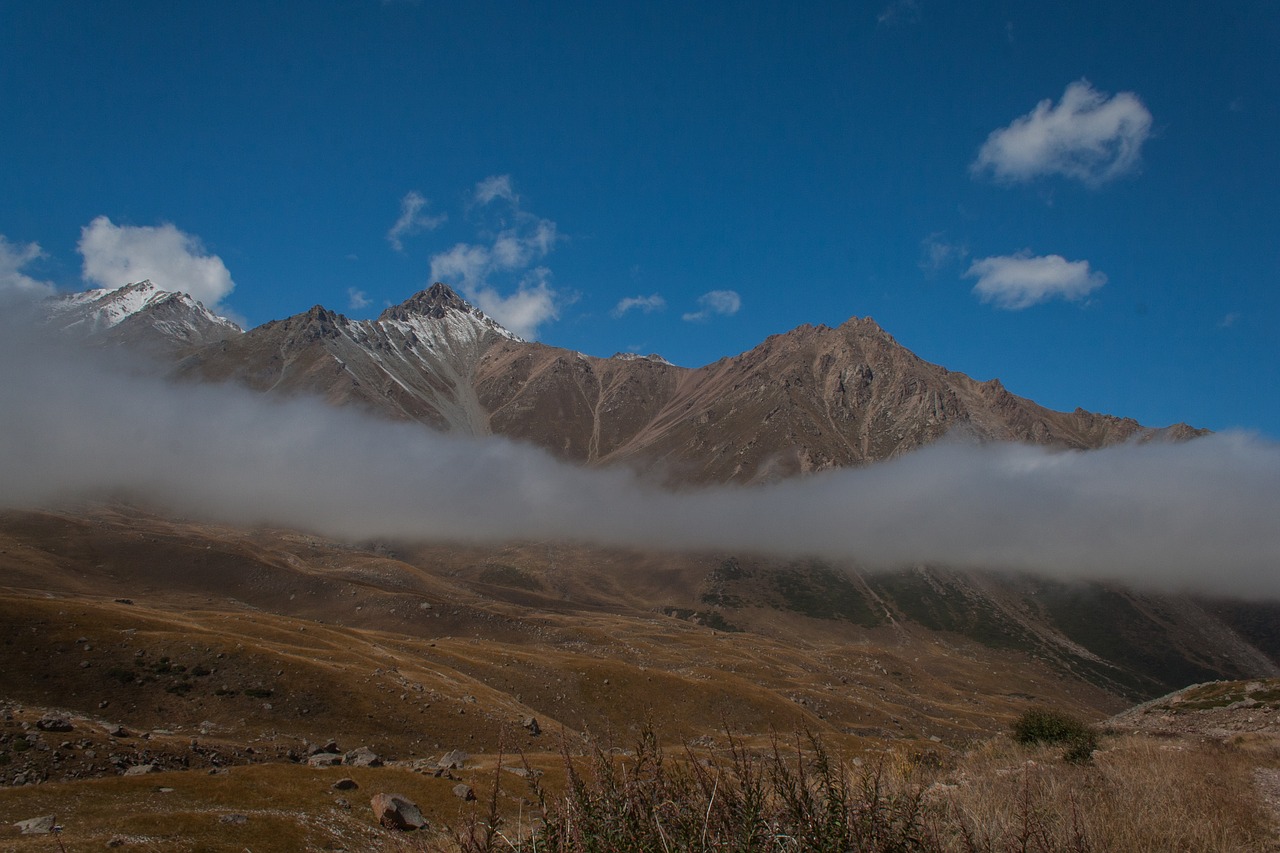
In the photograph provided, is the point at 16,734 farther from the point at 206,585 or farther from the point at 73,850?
the point at 206,585

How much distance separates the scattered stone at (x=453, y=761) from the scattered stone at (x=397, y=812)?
410 inches

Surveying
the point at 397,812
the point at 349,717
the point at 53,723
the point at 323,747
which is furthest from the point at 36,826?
the point at 349,717

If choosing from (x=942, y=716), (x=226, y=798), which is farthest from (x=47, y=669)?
(x=942, y=716)

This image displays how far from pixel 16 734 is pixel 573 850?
3805 centimetres

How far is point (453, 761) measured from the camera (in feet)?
133

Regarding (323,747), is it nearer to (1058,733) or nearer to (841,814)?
(1058,733)

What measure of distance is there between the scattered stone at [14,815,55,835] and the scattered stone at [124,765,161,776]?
1010 cm

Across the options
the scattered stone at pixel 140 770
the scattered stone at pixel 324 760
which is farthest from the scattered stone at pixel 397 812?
the scattered stone at pixel 140 770

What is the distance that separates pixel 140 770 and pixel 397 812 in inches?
544

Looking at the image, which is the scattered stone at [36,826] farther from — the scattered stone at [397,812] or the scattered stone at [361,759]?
the scattered stone at [361,759]

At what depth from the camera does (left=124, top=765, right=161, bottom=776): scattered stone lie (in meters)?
29.2

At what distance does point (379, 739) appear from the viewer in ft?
154

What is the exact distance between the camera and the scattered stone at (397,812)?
87.2 feet

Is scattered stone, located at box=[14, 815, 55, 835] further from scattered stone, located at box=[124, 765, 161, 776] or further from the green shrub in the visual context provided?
the green shrub
